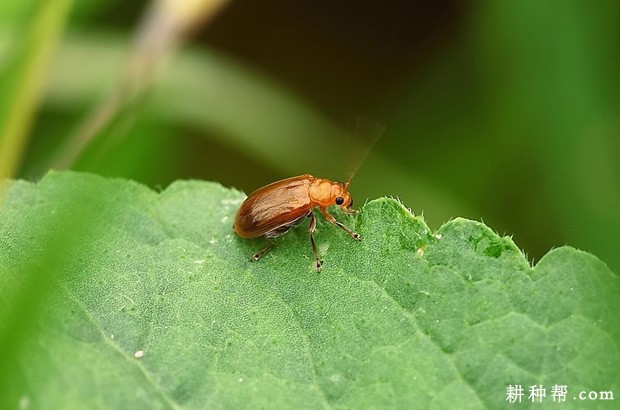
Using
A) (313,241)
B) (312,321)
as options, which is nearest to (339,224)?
(313,241)

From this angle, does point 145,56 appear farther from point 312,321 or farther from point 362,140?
point 312,321

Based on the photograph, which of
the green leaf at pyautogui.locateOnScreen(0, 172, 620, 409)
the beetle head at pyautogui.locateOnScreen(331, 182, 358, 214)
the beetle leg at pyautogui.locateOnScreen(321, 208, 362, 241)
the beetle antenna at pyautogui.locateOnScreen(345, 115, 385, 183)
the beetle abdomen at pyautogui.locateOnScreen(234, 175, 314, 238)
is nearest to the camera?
the green leaf at pyautogui.locateOnScreen(0, 172, 620, 409)

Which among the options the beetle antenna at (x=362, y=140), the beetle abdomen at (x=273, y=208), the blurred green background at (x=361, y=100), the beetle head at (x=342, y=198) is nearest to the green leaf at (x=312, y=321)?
the beetle abdomen at (x=273, y=208)

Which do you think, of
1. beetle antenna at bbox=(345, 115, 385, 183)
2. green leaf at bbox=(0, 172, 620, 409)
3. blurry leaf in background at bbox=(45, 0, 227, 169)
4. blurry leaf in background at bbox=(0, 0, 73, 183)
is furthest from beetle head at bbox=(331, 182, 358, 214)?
blurry leaf in background at bbox=(0, 0, 73, 183)

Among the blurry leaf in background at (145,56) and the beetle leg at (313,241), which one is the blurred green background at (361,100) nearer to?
the blurry leaf in background at (145,56)

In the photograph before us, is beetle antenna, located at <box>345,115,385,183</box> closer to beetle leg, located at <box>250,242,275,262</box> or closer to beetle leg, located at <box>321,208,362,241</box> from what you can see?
beetle leg, located at <box>321,208,362,241</box>

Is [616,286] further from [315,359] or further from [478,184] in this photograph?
[478,184]
